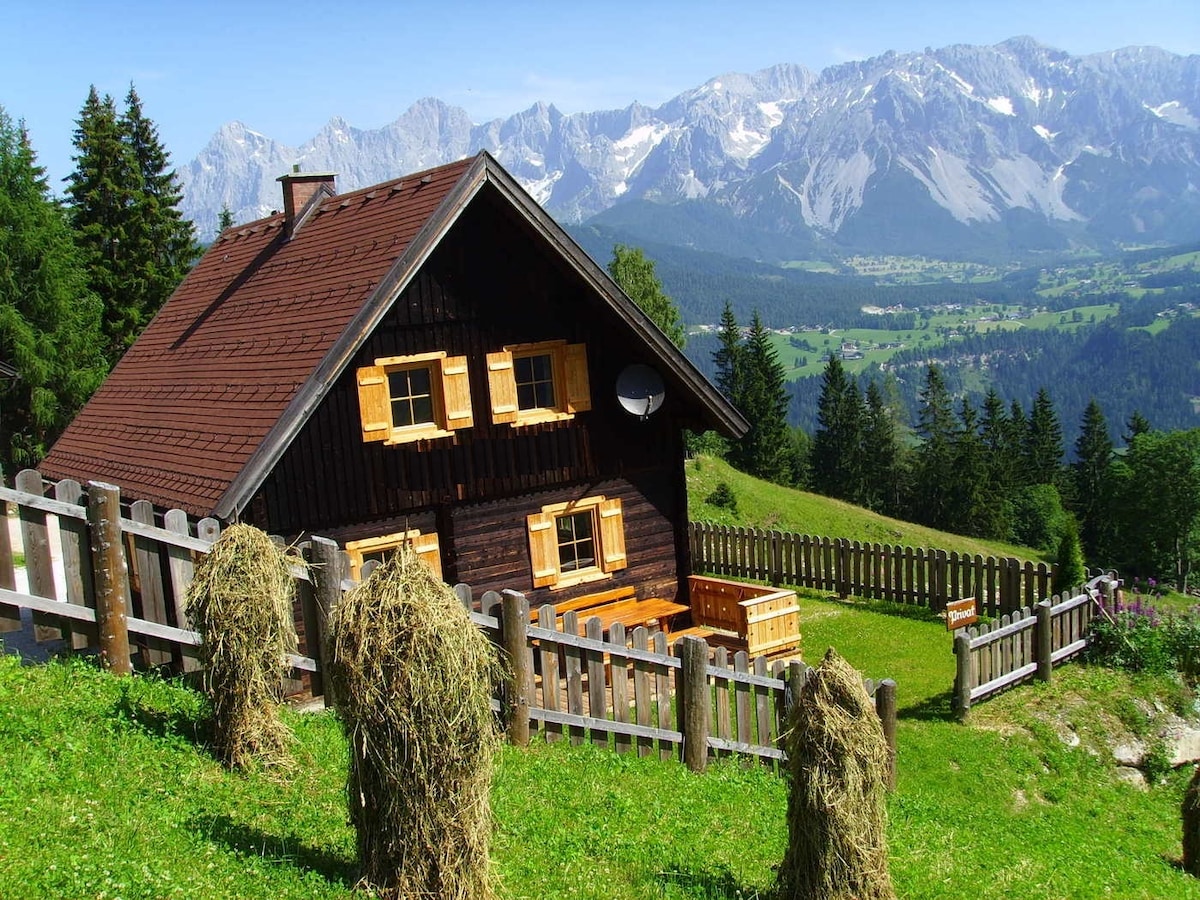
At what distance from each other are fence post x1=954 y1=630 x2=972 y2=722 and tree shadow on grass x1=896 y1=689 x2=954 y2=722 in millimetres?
198

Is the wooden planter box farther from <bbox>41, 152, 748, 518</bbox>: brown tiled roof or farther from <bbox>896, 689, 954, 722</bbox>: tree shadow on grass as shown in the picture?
<bbox>41, 152, 748, 518</bbox>: brown tiled roof

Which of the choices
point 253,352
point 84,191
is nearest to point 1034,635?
point 253,352

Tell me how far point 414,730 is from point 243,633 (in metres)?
2.21

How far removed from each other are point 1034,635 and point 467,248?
10.8m

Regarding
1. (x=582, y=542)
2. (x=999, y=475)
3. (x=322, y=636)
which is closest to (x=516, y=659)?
(x=322, y=636)

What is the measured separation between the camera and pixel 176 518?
960 centimetres

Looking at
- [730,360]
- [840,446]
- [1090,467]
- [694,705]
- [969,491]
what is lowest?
[1090,467]

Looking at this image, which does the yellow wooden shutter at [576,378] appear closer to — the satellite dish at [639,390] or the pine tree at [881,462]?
the satellite dish at [639,390]

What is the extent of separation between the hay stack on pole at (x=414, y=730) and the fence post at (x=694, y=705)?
15.4 ft

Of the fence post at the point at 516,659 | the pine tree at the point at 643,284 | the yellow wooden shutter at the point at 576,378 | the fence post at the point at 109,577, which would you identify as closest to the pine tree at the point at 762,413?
the pine tree at the point at 643,284

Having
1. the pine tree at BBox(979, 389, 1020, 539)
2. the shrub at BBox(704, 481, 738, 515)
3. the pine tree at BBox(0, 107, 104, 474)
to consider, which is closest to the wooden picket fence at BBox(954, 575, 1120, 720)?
the shrub at BBox(704, 481, 738, 515)

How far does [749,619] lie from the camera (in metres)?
16.7

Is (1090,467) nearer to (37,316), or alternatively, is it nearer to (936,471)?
(936,471)

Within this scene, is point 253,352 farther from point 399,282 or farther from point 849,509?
point 849,509
